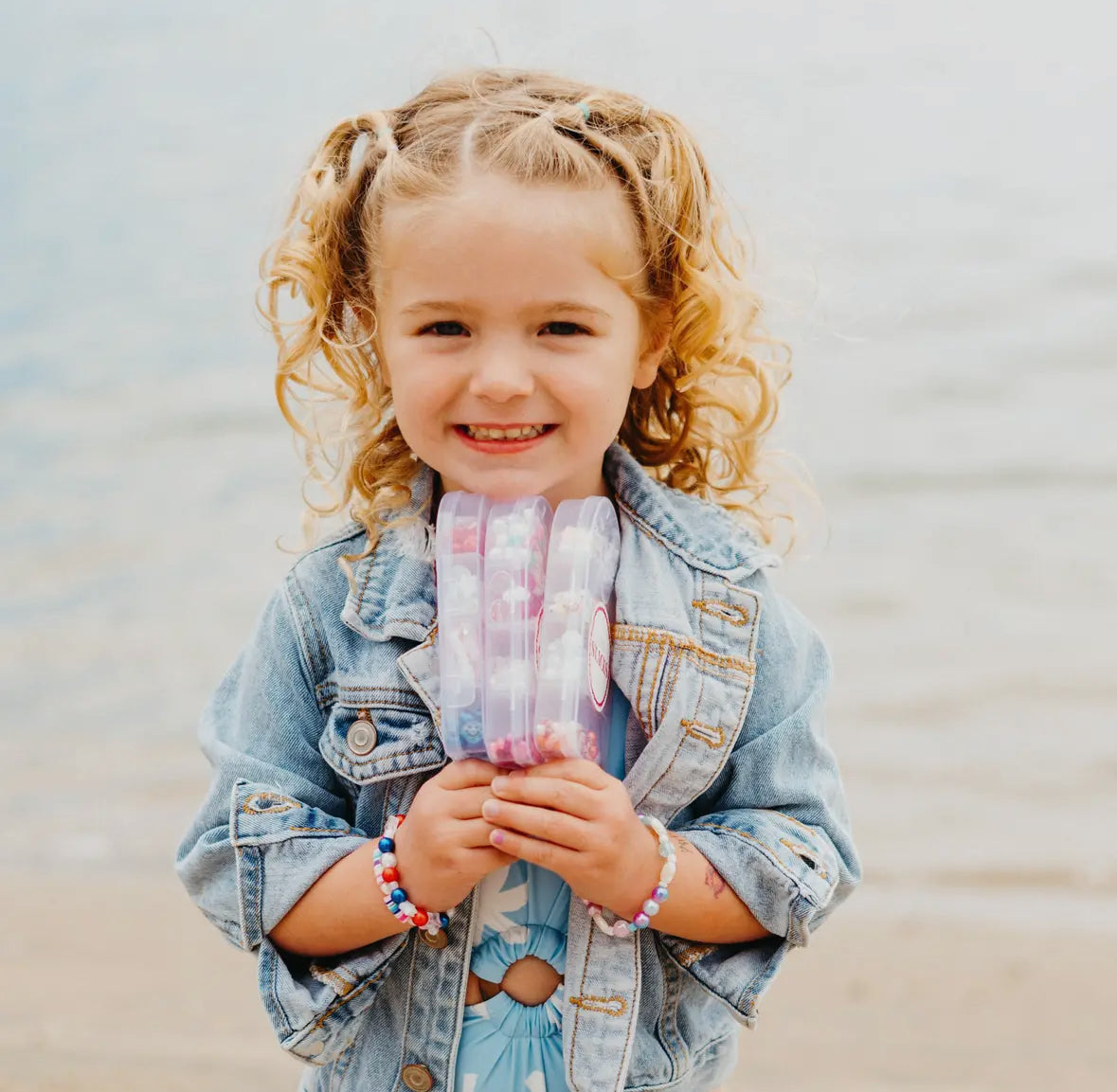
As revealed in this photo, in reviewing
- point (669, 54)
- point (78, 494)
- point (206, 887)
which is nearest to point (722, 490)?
point (206, 887)

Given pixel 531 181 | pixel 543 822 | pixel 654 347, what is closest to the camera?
pixel 543 822

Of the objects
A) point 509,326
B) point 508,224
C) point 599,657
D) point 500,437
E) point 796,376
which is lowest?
point 599,657

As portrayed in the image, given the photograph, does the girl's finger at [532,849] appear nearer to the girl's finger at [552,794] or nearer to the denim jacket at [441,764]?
the girl's finger at [552,794]

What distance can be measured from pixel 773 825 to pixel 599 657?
0.35 meters

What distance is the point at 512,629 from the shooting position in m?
1.88

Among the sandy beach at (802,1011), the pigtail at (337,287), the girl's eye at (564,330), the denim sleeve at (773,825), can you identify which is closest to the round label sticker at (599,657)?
the denim sleeve at (773,825)

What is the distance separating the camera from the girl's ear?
7.25ft

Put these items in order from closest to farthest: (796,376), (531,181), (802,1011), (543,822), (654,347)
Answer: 1. (543,822)
2. (531,181)
3. (654,347)
4. (802,1011)
5. (796,376)

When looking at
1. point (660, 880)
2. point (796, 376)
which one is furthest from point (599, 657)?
point (796, 376)

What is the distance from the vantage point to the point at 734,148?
2.38 metres

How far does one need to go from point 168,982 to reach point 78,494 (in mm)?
4006

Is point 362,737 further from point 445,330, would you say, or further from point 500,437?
point 445,330

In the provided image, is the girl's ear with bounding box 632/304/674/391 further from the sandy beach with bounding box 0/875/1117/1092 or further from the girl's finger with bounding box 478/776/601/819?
the sandy beach with bounding box 0/875/1117/1092

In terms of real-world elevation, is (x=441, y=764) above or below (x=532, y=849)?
above
